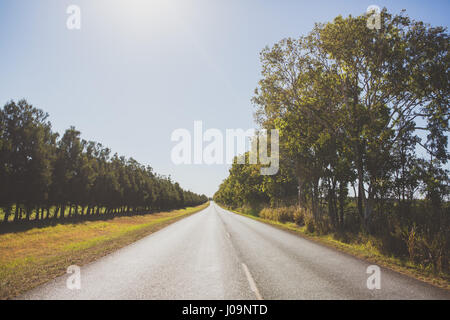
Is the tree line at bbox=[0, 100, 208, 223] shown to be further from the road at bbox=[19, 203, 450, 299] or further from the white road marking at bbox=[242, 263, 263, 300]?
the white road marking at bbox=[242, 263, 263, 300]

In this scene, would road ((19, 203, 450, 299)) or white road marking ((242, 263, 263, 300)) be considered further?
road ((19, 203, 450, 299))

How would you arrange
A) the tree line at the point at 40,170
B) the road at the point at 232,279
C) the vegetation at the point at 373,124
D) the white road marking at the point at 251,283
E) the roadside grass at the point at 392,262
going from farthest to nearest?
the tree line at the point at 40,170 → the vegetation at the point at 373,124 → the roadside grass at the point at 392,262 → the road at the point at 232,279 → the white road marking at the point at 251,283

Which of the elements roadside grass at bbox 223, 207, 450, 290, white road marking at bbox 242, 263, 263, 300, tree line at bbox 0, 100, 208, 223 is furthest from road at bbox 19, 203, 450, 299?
tree line at bbox 0, 100, 208, 223

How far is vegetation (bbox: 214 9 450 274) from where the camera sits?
1073 cm

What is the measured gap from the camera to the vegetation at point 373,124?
10.7 m

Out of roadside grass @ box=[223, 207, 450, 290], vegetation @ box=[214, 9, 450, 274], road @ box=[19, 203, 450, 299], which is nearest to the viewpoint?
road @ box=[19, 203, 450, 299]

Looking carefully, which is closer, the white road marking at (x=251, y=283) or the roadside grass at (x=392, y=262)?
the white road marking at (x=251, y=283)

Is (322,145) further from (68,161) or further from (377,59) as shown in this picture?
(68,161)

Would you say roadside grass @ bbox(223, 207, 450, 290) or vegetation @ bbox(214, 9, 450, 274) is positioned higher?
vegetation @ bbox(214, 9, 450, 274)

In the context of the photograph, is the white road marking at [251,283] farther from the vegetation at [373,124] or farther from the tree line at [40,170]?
the tree line at [40,170]

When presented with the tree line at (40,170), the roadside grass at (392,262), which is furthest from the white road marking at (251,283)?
the tree line at (40,170)

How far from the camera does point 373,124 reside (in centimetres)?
1171

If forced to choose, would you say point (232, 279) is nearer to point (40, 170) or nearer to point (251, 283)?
point (251, 283)

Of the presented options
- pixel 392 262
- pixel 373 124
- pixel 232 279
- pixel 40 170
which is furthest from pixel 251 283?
pixel 40 170
